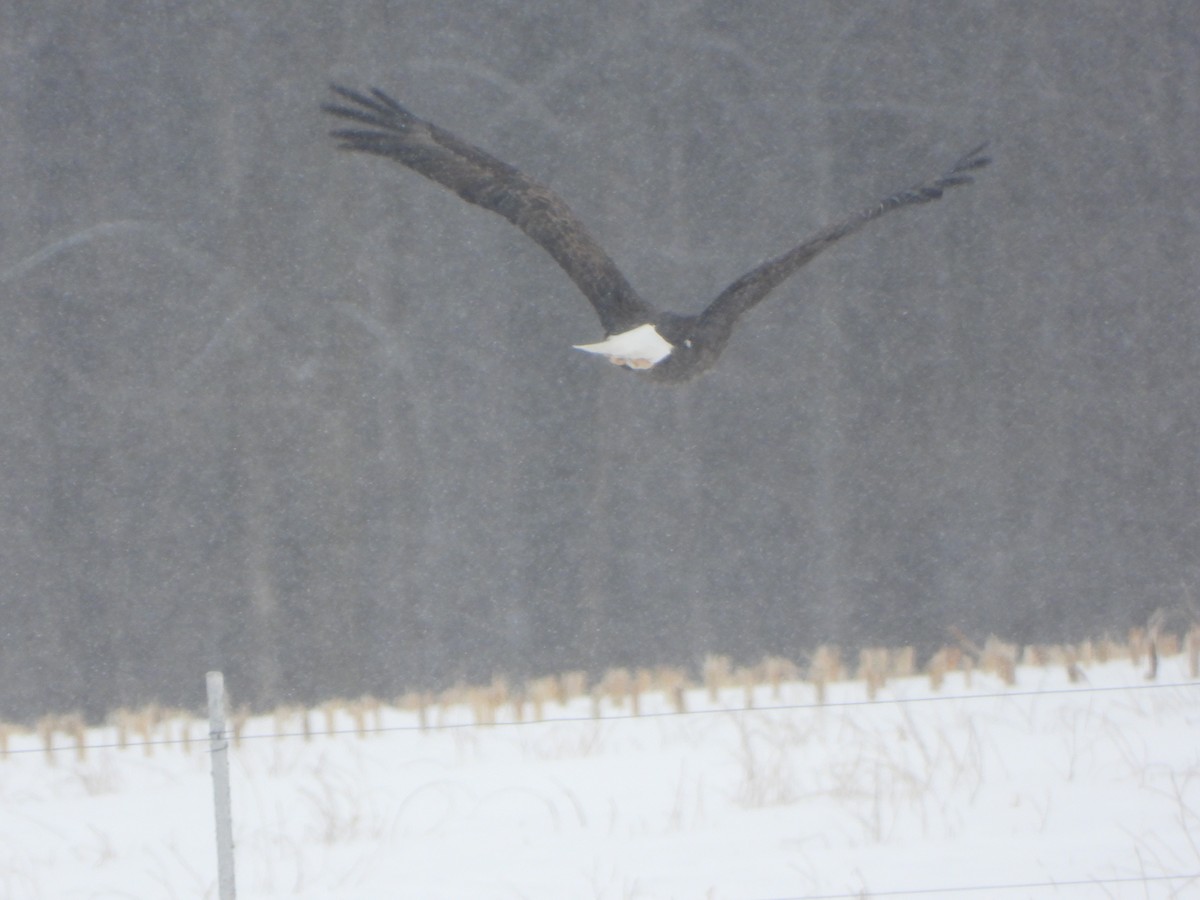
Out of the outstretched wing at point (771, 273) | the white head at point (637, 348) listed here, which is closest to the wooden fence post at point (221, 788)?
the white head at point (637, 348)

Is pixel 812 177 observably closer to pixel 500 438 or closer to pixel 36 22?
pixel 500 438

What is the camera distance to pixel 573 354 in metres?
3.22

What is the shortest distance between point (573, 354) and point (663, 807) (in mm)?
1265

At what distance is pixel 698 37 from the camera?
10.5ft

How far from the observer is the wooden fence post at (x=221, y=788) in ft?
5.56

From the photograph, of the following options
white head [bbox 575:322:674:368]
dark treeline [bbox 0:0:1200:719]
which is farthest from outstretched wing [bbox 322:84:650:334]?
dark treeline [bbox 0:0:1200:719]

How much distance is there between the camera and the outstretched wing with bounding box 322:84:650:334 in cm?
231

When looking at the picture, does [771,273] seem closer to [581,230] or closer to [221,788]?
[581,230]

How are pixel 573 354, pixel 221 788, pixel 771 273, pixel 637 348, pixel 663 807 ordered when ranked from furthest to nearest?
pixel 573 354 → pixel 663 807 → pixel 771 273 → pixel 637 348 → pixel 221 788

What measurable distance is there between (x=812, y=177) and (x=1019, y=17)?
2.47ft

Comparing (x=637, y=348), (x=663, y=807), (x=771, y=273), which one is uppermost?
(x=771, y=273)

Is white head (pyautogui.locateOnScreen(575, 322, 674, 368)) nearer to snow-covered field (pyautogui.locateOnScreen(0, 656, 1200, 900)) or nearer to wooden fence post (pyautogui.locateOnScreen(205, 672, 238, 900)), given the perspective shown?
snow-covered field (pyautogui.locateOnScreen(0, 656, 1200, 900))

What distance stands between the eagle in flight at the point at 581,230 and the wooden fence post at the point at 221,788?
95 cm

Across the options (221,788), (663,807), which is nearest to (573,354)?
(663,807)
